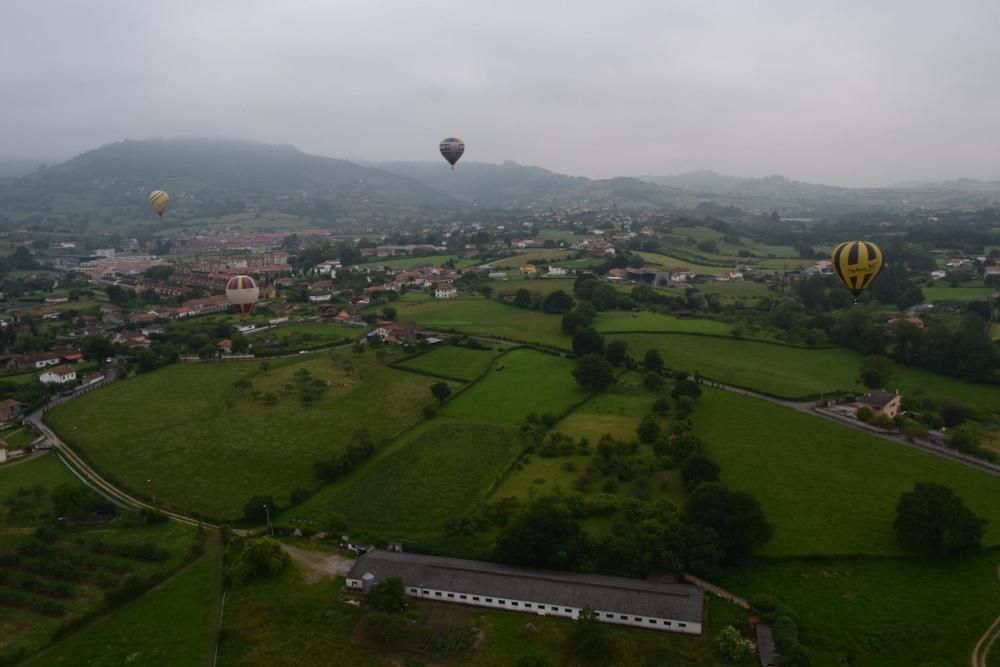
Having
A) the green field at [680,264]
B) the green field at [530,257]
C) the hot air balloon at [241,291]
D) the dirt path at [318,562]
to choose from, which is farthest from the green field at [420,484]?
the green field at [680,264]

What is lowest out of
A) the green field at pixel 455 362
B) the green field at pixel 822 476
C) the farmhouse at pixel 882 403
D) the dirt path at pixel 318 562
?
the dirt path at pixel 318 562

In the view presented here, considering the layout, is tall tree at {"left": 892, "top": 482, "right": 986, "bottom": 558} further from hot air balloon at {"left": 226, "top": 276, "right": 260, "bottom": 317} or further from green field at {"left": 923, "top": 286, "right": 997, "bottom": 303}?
green field at {"left": 923, "top": 286, "right": 997, "bottom": 303}

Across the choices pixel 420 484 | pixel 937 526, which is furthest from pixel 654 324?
pixel 937 526

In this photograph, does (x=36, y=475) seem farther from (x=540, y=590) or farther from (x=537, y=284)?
(x=537, y=284)

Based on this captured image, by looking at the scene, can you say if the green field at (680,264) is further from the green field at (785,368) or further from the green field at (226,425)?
the green field at (226,425)

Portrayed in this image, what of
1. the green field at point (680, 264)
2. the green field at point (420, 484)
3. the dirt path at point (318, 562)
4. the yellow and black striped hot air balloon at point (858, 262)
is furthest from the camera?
the green field at point (680, 264)

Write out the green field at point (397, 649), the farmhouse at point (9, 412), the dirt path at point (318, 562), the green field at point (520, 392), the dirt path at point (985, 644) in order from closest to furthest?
the dirt path at point (985, 644) < the green field at point (397, 649) < the dirt path at point (318, 562) < the green field at point (520, 392) < the farmhouse at point (9, 412)

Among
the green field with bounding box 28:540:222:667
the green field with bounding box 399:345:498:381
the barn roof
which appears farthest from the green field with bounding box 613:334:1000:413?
the green field with bounding box 28:540:222:667

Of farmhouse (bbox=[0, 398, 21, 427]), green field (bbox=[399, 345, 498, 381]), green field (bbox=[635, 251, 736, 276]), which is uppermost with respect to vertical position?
green field (bbox=[635, 251, 736, 276])
